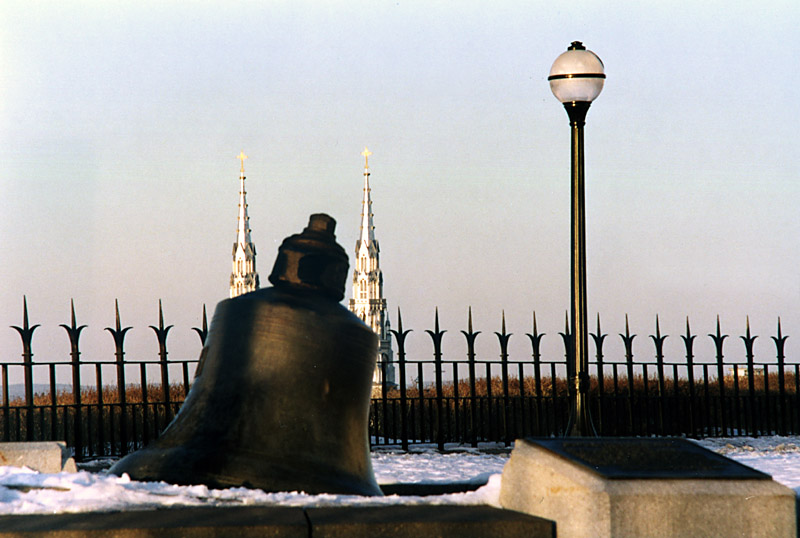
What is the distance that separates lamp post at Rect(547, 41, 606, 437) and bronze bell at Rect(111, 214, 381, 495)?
2620 millimetres

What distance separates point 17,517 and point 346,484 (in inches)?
67.8

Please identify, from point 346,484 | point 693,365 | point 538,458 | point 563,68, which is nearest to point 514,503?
point 538,458

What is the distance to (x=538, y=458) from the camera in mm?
5016

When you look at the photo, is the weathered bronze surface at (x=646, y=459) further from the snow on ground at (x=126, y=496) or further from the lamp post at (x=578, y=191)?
the lamp post at (x=578, y=191)

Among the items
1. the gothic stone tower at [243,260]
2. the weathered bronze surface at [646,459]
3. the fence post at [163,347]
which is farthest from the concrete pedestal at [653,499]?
the gothic stone tower at [243,260]

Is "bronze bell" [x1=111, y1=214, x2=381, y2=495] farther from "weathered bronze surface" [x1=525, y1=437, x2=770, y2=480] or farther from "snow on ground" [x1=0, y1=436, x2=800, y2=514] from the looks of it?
"weathered bronze surface" [x1=525, y1=437, x2=770, y2=480]

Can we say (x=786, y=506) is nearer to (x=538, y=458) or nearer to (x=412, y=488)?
(x=538, y=458)

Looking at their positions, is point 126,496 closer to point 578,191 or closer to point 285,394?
point 285,394

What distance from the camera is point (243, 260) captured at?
52.5 m

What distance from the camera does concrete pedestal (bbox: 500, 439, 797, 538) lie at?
15.0 ft

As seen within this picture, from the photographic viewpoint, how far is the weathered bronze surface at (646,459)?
15.6 ft

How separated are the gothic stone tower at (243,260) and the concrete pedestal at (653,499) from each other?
45.6 meters

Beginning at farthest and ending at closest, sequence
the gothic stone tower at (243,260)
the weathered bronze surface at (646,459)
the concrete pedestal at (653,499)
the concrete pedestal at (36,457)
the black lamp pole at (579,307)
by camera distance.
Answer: the gothic stone tower at (243,260)
the black lamp pole at (579,307)
the concrete pedestal at (36,457)
the weathered bronze surface at (646,459)
the concrete pedestal at (653,499)

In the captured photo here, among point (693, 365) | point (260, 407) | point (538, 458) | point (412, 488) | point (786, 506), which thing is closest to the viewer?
point (786, 506)
